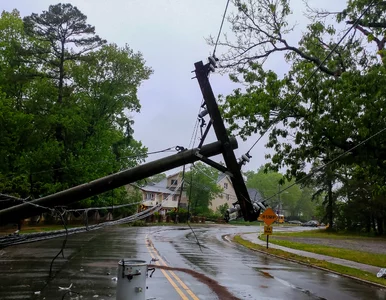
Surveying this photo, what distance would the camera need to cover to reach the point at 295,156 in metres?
18.1

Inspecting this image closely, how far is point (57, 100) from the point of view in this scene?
128 feet

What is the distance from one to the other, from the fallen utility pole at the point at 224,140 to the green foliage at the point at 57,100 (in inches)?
1092

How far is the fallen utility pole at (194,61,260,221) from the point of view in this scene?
23.6 feet

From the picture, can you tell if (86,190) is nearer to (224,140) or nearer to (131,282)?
(131,282)

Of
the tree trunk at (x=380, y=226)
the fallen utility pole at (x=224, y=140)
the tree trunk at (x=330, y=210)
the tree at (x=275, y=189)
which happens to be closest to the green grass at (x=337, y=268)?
the fallen utility pole at (x=224, y=140)

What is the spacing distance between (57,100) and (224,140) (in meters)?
34.6

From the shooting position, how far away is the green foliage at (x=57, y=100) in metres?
35.4

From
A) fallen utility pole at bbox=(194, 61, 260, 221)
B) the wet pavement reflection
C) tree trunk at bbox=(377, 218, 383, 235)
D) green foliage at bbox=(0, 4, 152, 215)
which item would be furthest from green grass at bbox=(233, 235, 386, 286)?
tree trunk at bbox=(377, 218, 383, 235)

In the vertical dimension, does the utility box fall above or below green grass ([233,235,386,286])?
above

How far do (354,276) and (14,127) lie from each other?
28.9 metres

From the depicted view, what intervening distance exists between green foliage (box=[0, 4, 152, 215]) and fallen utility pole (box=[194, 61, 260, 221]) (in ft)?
91.0

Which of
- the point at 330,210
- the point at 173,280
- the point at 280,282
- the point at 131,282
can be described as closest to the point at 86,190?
the point at 131,282

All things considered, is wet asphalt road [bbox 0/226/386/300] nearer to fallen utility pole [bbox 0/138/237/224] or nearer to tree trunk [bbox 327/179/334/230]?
fallen utility pole [bbox 0/138/237/224]

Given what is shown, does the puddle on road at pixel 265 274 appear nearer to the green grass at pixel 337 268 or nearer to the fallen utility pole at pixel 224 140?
the green grass at pixel 337 268
